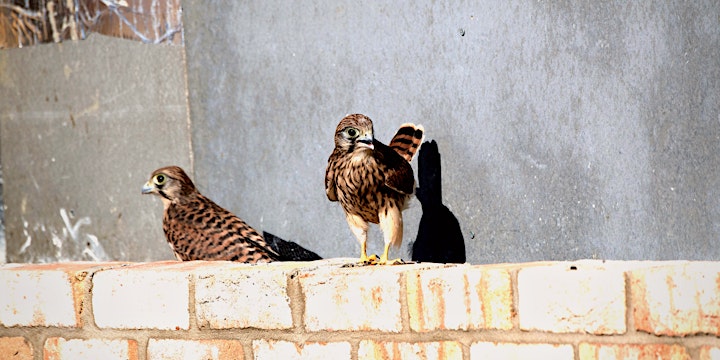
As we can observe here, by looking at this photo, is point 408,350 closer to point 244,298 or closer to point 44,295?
point 244,298

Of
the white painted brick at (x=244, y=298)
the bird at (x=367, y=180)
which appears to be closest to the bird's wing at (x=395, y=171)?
the bird at (x=367, y=180)

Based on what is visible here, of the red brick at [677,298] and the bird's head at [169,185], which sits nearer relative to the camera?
the red brick at [677,298]

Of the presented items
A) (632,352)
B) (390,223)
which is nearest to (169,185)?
(390,223)

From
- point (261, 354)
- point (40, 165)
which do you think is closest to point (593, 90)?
point (261, 354)

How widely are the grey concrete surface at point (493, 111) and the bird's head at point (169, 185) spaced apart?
27 cm

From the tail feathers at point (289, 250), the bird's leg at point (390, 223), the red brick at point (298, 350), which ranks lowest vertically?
the red brick at point (298, 350)

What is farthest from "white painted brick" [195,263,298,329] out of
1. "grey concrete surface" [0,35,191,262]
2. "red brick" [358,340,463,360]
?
"grey concrete surface" [0,35,191,262]

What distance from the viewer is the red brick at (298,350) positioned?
3594mm

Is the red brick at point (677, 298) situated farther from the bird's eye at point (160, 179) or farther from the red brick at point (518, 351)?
the bird's eye at point (160, 179)

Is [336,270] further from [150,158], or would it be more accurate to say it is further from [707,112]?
[150,158]

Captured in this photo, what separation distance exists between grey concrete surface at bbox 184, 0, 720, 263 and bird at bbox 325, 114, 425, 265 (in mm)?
447

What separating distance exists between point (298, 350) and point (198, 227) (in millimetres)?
1661

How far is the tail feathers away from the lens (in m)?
5.55

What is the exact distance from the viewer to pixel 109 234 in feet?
20.4
